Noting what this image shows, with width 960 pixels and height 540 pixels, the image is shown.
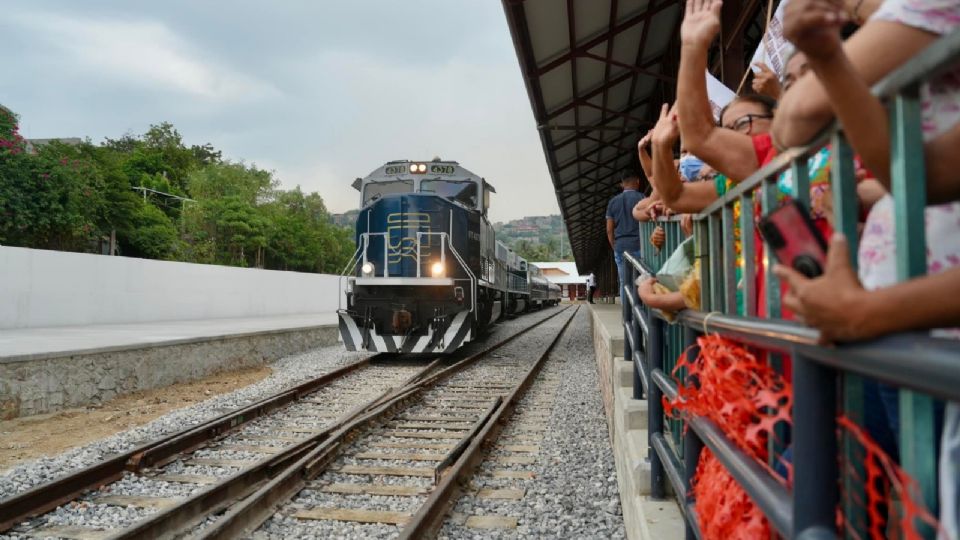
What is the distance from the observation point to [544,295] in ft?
107

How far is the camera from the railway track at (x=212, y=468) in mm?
3502

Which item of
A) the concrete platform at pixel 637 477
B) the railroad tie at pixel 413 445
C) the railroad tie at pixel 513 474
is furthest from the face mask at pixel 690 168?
the railroad tie at pixel 413 445

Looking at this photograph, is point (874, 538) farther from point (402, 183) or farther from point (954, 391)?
point (402, 183)

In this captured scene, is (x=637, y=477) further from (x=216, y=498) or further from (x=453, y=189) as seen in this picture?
(x=453, y=189)

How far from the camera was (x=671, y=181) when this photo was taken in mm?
2137

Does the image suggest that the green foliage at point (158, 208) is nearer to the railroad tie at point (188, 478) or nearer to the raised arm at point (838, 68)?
the railroad tie at point (188, 478)

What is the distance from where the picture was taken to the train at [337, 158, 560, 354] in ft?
31.0

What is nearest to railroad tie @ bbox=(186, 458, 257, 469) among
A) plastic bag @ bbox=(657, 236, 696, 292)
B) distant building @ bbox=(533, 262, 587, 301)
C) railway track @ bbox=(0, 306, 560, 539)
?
railway track @ bbox=(0, 306, 560, 539)

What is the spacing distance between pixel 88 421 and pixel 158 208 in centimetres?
3356

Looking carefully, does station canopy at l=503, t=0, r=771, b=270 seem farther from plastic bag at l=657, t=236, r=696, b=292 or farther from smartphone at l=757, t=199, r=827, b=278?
smartphone at l=757, t=199, r=827, b=278

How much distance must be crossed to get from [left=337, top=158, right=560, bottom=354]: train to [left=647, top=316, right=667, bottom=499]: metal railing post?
648 cm

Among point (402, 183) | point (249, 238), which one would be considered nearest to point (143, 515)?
point (402, 183)

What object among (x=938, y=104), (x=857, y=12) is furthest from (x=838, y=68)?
(x=857, y=12)

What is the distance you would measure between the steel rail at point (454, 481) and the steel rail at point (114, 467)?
7.79 ft
